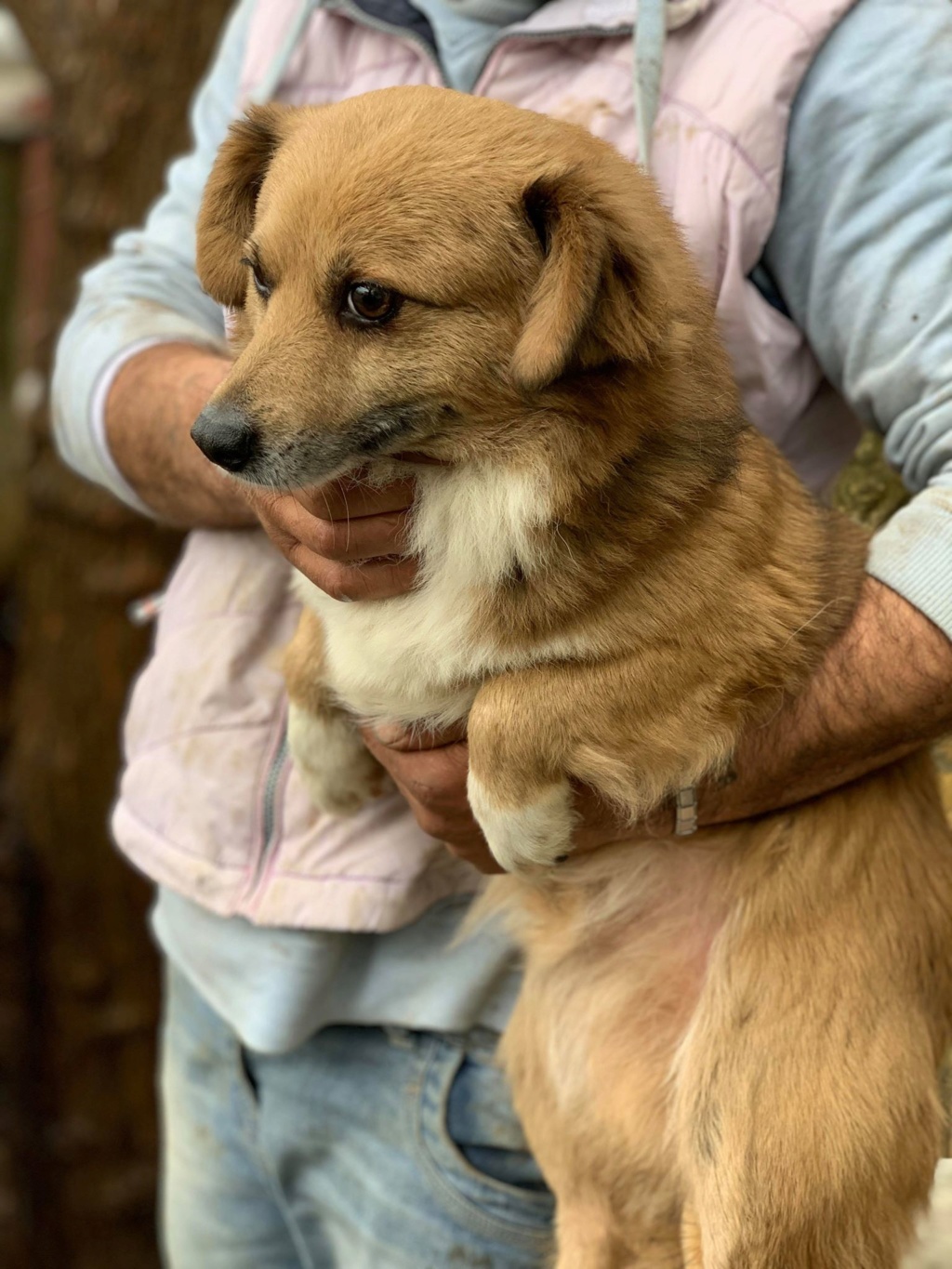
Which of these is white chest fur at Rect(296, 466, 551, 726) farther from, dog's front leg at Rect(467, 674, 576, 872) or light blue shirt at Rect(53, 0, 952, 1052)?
light blue shirt at Rect(53, 0, 952, 1052)

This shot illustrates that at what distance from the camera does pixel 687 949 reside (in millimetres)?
1847

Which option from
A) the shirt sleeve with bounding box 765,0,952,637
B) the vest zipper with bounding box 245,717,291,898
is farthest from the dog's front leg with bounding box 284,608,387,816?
the shirt sleeve with bounding box 765,0,952,637

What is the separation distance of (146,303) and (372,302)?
879 mm

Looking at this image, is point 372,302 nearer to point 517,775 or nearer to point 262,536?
point 517,775

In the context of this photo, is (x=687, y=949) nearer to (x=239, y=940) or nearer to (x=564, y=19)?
(x=239, y=940)

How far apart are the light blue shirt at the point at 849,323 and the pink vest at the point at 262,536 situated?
44 millimetres

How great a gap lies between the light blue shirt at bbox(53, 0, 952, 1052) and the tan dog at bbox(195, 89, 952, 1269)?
0.13 m

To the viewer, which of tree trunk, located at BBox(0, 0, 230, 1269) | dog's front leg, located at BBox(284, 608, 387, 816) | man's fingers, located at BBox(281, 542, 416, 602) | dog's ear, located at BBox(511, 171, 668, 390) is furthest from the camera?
tree trunk, located at BBox(0, 0, 230, 1269)

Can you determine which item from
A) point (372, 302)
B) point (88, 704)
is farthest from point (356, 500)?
point (88, 704)

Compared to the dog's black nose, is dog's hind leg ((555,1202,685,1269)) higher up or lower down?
lower down

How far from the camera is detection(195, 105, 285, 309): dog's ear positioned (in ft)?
5.81

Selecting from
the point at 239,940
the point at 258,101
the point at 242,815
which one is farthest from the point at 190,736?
the point at 258,101

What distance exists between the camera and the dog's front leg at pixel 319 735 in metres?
1.96

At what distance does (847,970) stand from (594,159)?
106cm
